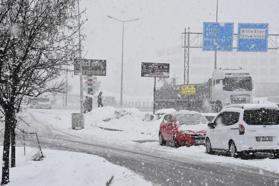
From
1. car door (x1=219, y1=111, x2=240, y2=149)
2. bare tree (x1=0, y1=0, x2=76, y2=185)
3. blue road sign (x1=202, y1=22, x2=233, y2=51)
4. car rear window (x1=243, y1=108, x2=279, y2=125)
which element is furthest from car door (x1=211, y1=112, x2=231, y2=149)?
blue road sign (x1=202, y1=22, x2=233, y2=51)

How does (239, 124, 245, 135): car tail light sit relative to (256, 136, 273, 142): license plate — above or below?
above

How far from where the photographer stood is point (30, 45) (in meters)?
11.1

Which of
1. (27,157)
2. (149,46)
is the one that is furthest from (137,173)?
(149,46)

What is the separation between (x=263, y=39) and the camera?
161ft

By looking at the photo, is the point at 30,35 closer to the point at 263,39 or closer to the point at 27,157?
the point at 27,157

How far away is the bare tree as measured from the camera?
10.6m

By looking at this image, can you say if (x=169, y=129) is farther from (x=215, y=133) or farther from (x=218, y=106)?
(x=218, y=106)

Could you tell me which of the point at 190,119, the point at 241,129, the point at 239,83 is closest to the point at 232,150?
the point at 241,129

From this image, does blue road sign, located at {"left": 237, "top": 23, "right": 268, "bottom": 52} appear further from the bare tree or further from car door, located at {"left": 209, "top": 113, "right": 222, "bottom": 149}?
the bare tree

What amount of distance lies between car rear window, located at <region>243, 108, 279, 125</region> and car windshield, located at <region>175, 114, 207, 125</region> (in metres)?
5.58

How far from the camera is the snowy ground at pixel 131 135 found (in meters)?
17.5

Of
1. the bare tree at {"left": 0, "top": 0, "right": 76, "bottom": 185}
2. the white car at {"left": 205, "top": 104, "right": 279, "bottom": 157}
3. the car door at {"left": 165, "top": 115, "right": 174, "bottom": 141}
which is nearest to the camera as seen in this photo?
the bare tree at {"left": 0, "top": 0, "right": 76, "bottom": 185}

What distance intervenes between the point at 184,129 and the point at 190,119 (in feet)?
4.39

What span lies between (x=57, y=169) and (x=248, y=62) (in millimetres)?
131661
